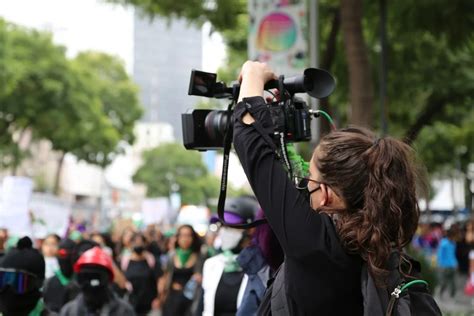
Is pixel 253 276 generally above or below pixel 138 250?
above

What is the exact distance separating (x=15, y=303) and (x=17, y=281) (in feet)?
0.38

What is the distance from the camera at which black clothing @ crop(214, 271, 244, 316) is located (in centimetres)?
588

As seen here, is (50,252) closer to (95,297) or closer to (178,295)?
(178,295)

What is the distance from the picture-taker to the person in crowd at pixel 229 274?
589cm

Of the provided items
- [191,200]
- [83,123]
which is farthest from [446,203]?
[191,200]

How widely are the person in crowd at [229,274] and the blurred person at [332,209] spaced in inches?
111

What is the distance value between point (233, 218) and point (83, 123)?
121 feet

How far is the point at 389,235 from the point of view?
2633 mm

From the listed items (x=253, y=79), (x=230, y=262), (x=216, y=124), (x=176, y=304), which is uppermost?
(x=253, y=79)

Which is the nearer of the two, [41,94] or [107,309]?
[107,309]

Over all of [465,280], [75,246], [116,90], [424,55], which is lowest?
[465,280]

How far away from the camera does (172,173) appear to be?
107 metres

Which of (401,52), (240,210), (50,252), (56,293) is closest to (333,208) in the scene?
(240,210)

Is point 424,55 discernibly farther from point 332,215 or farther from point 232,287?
point 332,215
